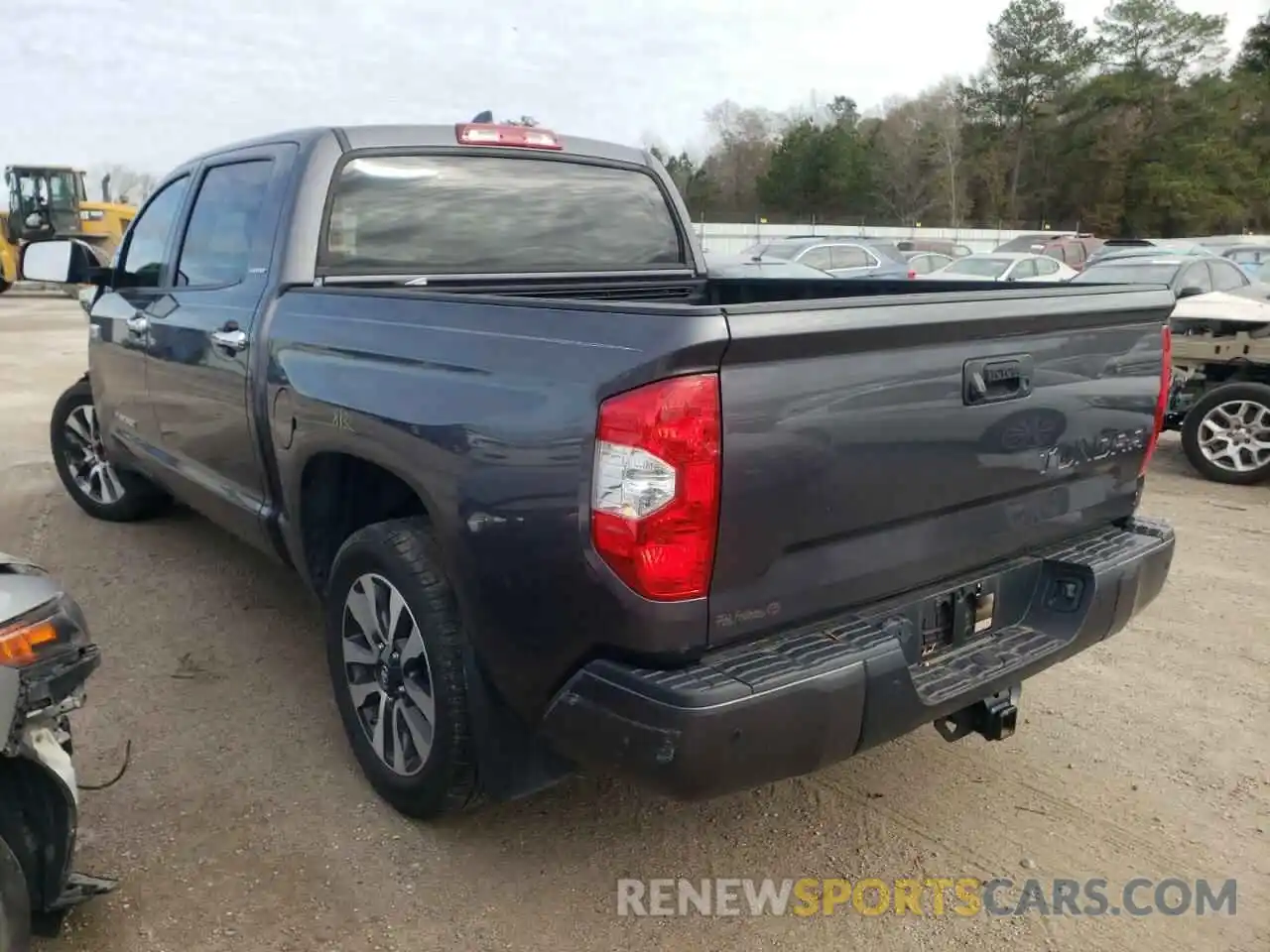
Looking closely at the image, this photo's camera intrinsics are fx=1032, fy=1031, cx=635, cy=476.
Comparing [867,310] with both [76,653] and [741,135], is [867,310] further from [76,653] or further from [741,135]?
[741,135]

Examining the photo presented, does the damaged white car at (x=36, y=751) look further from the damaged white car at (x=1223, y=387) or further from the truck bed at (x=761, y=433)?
the damaged white car at (x=1223, y=387)

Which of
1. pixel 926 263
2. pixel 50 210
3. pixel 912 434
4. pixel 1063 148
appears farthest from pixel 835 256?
pixel 1063 148

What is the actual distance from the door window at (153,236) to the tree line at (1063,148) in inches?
2321

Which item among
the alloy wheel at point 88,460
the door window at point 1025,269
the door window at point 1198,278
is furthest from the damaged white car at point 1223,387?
the door window at point 1025,269

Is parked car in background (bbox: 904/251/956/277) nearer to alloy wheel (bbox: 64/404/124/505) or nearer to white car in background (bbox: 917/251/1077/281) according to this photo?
white car in background (bbox: 917/251/1077/281)

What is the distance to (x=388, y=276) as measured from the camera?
145 inches

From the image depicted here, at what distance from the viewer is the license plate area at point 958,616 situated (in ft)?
8.53

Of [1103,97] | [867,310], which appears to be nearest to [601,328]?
[867,310]

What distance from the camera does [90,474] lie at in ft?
19.3

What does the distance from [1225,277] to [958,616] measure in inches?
435

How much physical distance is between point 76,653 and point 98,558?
10.9 ft

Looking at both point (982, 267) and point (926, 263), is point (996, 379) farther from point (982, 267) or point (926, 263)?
point (926, 263)

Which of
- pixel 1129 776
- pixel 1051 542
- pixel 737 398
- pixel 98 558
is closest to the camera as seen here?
pixel 737 398

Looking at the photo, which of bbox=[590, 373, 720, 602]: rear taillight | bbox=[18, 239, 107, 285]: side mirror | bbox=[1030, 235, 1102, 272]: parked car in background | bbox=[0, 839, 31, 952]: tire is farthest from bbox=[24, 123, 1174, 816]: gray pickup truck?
bbox=[1030, 235, 1102, 272]: parked car in background
